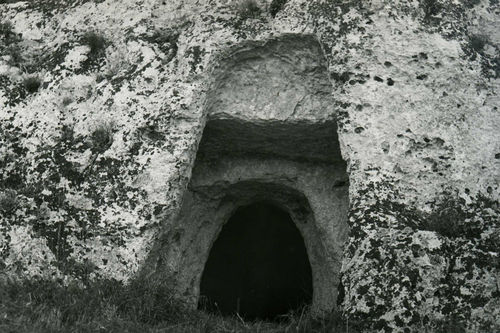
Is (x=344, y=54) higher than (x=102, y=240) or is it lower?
higher

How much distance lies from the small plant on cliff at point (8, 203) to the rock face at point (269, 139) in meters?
0.02

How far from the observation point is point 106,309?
17.2 feet

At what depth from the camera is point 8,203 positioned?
617 centimetres

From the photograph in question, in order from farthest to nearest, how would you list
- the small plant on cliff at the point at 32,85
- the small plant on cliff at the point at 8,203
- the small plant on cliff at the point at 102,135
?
the small plant on cliff at the point at 32,85 → the small plant on cliff at the point at 102,135 → the small plant on cliff at the point at 8,203

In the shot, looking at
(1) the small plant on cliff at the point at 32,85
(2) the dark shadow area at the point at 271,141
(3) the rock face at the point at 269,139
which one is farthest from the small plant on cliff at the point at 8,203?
(2) the dark shadow area at the point at 271,141

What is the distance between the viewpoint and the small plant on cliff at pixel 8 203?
6172 mm

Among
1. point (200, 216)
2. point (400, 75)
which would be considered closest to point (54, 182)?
point (200, 216)

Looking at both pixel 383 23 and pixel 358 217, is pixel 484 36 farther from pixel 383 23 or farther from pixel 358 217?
pixel 358 217

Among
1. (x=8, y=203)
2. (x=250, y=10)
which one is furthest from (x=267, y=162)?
(x=8, y=203)

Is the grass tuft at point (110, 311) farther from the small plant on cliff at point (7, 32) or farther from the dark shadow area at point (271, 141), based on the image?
the small plant on cliff at point (7, 32)

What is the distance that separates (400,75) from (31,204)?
10.8 ft

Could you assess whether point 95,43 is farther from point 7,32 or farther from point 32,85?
point 7,32

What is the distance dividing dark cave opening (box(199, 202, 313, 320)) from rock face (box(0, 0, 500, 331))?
7.25ft

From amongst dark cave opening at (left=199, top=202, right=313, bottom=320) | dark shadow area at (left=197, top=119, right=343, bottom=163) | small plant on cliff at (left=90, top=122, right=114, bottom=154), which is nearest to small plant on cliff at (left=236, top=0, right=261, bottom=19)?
dark shadow area at (left=197, top=119, right=343, bottom=163)
